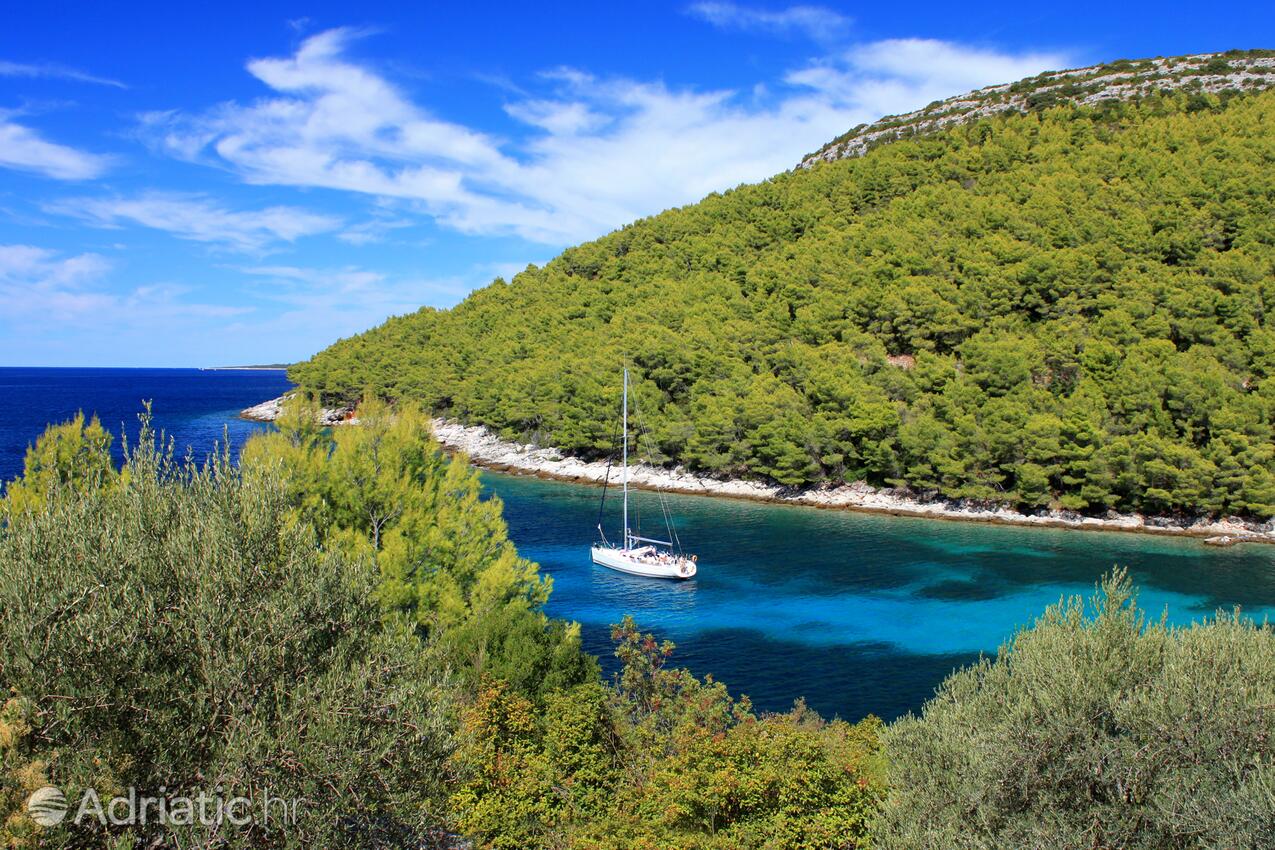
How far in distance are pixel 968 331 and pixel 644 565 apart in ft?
127

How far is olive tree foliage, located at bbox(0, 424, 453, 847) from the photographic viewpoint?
639 cm

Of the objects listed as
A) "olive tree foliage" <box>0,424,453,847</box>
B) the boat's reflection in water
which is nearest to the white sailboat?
the boat's reflection in water

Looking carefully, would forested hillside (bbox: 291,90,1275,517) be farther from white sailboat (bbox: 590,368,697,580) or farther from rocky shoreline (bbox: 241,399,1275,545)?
white sailboat (bbox: 590,368,697,580)

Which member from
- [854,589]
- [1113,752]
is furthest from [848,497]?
[1113,752]

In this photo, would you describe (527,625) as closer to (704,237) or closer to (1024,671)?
(1024,671)

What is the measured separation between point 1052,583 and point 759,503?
2208 cm

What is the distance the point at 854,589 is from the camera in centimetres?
3531

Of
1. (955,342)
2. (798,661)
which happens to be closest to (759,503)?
(955,342)

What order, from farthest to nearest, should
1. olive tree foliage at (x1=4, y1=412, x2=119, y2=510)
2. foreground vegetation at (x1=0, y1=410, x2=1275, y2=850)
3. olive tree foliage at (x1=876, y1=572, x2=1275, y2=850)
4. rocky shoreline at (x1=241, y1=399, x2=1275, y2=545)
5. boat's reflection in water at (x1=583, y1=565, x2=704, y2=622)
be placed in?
rocky shoreline at (x1=241, y1=399, x2=1275, y2=545) < boat's reflection in water at (x1=583, y1=565, x2=704, y2=622) < olive tree foliage at (x1=4, y1=412, x2=119, y2=510) < olive tree foliage at (x1=876, y1=572, x2=1275, y2=850) < foreground vegetation at (x1=0, y1=410, x2=1275, y2=850)

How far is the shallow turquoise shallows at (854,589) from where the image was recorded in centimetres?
2623

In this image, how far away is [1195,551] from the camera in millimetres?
40906

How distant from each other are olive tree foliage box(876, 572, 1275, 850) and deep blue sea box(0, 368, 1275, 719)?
45.6 ft

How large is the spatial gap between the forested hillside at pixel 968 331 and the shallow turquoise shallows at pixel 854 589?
17.0 ft

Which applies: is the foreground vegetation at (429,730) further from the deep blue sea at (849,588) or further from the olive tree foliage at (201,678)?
the deep blue sea at (849,588)
